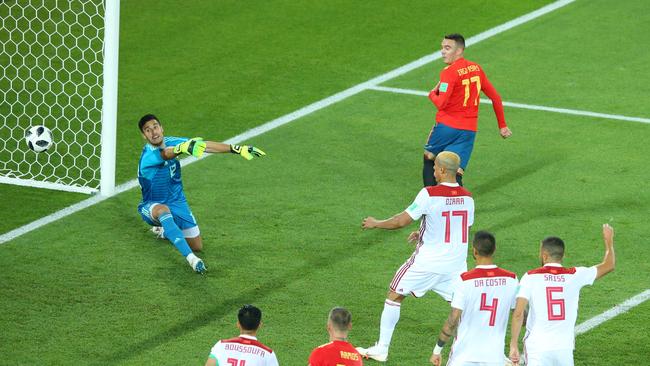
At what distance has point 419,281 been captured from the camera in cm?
1012

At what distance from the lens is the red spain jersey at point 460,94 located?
1238 cm

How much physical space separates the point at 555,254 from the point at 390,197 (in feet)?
17.4

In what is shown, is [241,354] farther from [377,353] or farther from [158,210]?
[158,210]

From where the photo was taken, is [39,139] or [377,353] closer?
[377,353]

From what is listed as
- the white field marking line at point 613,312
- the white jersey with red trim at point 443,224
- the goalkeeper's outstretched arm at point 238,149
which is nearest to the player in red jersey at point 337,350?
the white jersey with red trim at point 443,224

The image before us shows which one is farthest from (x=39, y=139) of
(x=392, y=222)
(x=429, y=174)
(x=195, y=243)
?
(x=392, y=222)

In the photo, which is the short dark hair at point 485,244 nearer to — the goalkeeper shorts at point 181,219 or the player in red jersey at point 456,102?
the player in red jersey at point 456,102

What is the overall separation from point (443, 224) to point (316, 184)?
4560 mm

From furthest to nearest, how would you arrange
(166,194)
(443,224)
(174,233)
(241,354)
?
1. (166,194)
2. (174,233)
3. (443,224)
4. (241,354)

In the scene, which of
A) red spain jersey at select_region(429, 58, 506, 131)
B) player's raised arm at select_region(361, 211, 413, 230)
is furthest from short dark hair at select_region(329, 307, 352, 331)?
red spain jersey at select_region(429, 58, 506, 131)

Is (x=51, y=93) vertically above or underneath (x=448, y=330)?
above

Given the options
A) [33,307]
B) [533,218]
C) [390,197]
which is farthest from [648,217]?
[33,307]

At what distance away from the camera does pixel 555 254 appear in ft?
29.1

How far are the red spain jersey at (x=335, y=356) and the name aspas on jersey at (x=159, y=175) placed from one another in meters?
4.66
